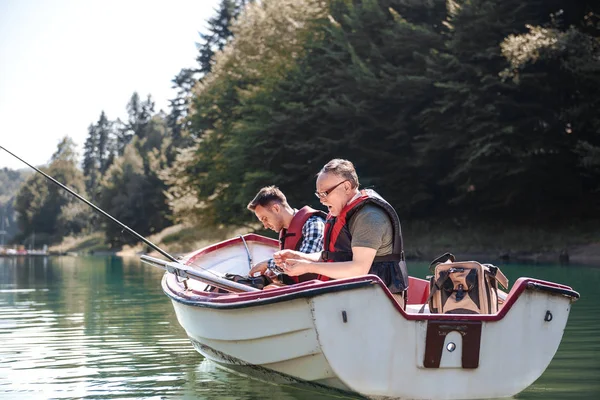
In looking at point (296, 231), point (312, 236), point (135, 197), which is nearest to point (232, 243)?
point (296, 231)

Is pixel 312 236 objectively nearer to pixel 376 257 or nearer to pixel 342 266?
pixel 376 257

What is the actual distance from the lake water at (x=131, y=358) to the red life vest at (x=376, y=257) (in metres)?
0.92

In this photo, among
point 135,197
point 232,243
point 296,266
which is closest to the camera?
point 296,266

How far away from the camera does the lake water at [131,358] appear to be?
23.2 ft

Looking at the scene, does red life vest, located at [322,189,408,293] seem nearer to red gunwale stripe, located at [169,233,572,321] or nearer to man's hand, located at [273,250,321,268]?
man's hand, located at [273,250,321,268]

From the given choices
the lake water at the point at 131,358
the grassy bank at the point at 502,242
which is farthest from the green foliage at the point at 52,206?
the lake water at the point at 131,358

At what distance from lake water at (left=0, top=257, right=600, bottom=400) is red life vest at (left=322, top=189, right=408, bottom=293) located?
0.92 m

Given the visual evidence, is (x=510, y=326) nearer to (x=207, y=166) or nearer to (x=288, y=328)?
(x=288, y=328)

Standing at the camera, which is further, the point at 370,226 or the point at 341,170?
the point at 341,170

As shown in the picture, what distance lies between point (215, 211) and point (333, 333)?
3304 cm

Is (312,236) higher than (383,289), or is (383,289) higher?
(312,236)

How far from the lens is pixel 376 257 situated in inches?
252

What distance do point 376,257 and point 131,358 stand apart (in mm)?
3532

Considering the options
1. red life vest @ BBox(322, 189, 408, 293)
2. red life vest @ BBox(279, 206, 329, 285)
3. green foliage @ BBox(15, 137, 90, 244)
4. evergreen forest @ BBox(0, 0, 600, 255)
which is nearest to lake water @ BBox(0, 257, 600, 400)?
red life vest @ BBox(322, 189, 408, 293)
